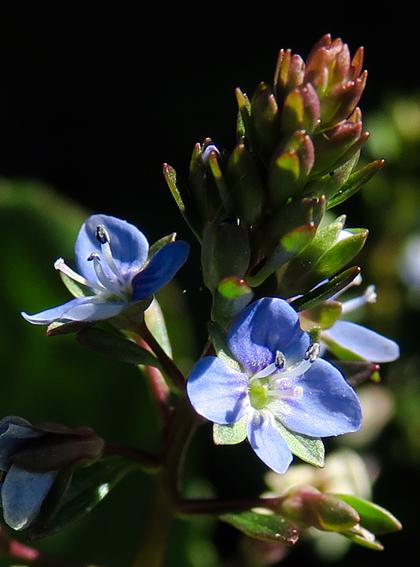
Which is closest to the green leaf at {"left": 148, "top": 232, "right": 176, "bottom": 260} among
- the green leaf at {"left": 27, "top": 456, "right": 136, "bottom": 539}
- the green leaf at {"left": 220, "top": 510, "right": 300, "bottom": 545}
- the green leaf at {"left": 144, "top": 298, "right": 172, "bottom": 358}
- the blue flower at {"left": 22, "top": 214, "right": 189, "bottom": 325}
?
the blue flower at {"left": 22, "top": 214, "right": 189, "bottom": 325}

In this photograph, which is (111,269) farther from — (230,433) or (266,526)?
(266,526)

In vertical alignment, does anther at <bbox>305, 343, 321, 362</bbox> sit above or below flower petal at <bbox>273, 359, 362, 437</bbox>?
above

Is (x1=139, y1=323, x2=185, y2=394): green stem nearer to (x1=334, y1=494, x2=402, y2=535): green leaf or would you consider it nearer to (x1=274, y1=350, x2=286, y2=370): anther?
(x1=274, y1=350, x2=286, y2=370): anther

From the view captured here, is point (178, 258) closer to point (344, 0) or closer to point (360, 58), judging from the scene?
point (360, 58)

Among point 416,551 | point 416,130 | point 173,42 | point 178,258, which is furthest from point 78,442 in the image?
point 173,42

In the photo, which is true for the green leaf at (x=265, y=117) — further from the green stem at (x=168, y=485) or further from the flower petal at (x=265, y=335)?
the green stem at (x=168, y=485)

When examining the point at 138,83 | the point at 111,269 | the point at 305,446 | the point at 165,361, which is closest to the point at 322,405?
the point at 305,446
